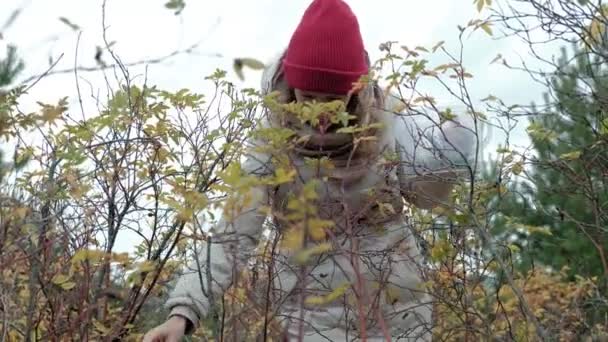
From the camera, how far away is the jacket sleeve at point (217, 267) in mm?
2303

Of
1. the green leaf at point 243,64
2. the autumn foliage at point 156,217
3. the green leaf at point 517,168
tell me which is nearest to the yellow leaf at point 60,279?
the autumn foliage at point 156,217

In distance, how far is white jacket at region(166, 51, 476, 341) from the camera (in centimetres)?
233

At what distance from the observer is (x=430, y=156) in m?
2.50

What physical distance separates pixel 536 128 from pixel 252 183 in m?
1.54

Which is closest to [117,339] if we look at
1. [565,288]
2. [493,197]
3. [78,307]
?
[78,307]

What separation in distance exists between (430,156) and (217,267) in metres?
0.63

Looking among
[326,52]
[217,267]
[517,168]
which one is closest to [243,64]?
[326,52]

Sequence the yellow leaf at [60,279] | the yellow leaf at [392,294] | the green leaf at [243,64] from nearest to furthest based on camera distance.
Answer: the green leaf at [243,64] → the yellow leaf at [60,279] → the yellow leaf at [392,294]

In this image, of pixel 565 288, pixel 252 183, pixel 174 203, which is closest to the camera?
pixel 252 183

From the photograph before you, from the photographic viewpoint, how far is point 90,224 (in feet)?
8.38

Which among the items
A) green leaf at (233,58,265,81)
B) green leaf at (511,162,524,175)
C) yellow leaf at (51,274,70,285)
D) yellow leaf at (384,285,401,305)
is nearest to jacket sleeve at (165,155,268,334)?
yellow leaf at (51,274,70,285)

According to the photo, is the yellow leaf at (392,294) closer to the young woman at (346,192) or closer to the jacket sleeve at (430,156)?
the young woman at (346,192)

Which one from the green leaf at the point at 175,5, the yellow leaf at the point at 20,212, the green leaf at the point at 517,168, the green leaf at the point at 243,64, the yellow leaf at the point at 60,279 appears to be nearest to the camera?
the green leaf at the point at 243,64

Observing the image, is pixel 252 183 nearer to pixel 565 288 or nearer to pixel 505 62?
pixel 505 62
